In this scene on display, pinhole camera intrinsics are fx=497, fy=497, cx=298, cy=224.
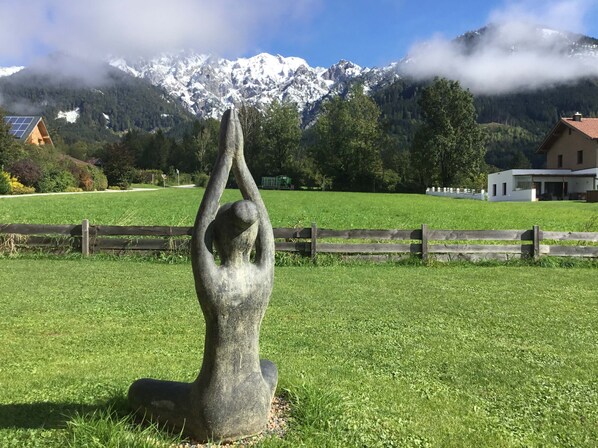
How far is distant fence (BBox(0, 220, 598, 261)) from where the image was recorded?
14289 mm

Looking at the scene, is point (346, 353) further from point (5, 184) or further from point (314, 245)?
point (5, 184)

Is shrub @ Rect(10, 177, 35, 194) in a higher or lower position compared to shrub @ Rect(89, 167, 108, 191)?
lower

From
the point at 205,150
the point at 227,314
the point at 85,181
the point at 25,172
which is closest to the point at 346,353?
the point at 227,314

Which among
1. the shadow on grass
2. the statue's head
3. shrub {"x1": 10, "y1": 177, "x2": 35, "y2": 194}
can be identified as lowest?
the shadow on grass

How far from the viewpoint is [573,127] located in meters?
53.5

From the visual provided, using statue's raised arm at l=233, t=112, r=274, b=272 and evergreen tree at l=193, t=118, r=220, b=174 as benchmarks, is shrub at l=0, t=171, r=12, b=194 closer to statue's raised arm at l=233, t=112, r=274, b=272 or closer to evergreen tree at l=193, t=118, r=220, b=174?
statue's raised arm at l=233, t=112, r=274, b=272

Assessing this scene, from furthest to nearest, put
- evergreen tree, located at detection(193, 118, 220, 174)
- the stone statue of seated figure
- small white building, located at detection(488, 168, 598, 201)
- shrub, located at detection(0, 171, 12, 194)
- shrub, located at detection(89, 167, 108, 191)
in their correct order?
evergreen tree, located at detection(193, 118, 220, 174) < shrub, located at detection(89, 167, 108, 191) < small white building, located at detection(488, 168, 598, 201) < shrub, located at detection(0, 171, 12, 194) < the stone statue of seated figure

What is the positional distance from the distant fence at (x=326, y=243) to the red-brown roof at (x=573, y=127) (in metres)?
43.6

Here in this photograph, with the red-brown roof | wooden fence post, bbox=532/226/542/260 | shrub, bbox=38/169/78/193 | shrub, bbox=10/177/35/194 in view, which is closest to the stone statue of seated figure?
wooden fence post, bbox=532/226/542/260

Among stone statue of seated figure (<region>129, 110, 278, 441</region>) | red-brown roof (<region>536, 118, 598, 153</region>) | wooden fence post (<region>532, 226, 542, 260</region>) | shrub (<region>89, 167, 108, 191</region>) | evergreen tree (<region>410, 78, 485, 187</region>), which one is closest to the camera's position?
stone statue of seated figure (<region>129, 110, 278, 441</region>)

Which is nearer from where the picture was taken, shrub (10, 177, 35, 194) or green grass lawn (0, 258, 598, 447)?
green grass lawn (0, 258, 598, 447)

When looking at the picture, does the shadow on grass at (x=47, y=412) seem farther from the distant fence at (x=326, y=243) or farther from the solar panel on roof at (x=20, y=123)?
the solar panel on roof at (x=20, y=123)

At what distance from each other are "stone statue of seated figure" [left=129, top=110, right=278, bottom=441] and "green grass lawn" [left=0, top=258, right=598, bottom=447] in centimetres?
28

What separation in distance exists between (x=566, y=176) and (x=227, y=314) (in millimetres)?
55874
